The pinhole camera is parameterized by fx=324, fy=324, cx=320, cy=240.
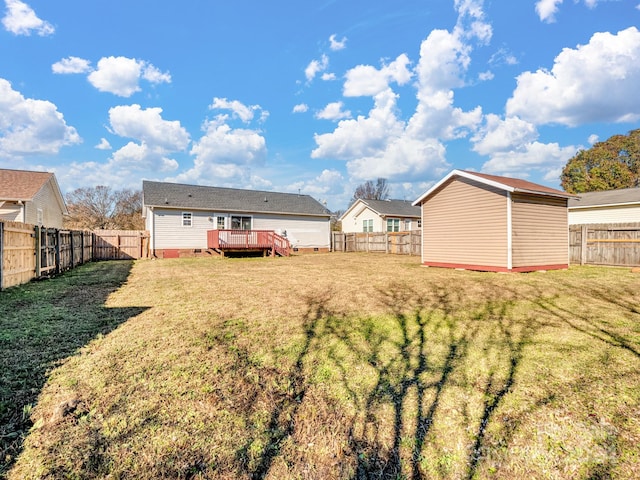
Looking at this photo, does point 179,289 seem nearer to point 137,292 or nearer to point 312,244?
point 137,292

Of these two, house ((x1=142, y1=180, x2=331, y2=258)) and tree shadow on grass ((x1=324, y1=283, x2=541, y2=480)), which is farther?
house ((x1=142, y1=180, x2=331, y2=258))

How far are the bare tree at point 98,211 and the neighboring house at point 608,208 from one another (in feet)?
112

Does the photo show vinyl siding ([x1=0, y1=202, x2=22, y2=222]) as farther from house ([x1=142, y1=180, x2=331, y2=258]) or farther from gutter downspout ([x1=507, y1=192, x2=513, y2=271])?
gutter downspout ([x1=507, y1=192, x2=513, y2=271])

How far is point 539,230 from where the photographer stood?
11484mm

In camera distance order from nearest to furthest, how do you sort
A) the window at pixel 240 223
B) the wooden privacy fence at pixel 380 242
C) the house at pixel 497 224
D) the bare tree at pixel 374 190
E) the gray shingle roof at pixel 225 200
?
the house at pixel 497 224
the gray shingle roof at pixel 225 200
the wooden privacy fence at pixel 380 242
the window at pixel 240 223
the bare tree at pixel 374 190

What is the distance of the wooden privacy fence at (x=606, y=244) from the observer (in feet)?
40.0

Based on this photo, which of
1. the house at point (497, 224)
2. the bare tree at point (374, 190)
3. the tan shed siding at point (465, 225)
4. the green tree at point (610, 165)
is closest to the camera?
the house at point (497, 224)

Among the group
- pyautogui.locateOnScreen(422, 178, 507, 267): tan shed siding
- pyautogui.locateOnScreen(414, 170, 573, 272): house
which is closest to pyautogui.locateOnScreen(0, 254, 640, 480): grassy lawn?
pyautogui.locateOnScreen(414, 170, 573, 272): house

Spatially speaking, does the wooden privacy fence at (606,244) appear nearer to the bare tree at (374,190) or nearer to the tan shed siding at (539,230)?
the tan shed siding at (539,230)

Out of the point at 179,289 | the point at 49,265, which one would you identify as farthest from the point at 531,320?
the point at 49,265

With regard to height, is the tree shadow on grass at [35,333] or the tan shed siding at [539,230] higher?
the tan shed siding at [539,230]

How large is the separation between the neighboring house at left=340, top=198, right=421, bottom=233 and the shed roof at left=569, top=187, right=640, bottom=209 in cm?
1144

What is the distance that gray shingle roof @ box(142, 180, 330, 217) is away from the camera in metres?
19.7

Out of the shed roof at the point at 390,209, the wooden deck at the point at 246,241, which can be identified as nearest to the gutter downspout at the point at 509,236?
the wooden deck at the point at 246,241
